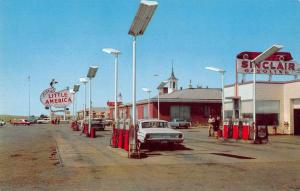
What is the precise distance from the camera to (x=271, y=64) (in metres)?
43.7

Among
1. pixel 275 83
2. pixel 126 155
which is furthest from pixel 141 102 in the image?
pixel 126 155

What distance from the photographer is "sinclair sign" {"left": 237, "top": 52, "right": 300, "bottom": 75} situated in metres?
41.7

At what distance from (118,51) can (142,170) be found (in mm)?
14750

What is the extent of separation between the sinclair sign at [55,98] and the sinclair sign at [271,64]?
3487cm

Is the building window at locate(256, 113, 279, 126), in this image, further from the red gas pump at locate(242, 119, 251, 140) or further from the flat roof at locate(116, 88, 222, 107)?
the flat roof at locate(116, 88, 222, 107)

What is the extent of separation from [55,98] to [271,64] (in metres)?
39.1

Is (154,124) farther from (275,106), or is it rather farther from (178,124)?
(178,124)

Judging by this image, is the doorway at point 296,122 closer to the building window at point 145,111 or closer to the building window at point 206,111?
the building window at point 206,111

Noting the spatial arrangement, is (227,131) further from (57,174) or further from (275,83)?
(57,174)

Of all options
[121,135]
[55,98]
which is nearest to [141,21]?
[121,135]

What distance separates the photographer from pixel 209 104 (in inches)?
2630

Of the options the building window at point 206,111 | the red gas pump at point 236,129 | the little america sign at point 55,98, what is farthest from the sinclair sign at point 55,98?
the red gas pump at point 236,129

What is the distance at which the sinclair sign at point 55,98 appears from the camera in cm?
7050

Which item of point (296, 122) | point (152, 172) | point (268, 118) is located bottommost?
point (152, 172)
